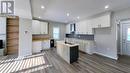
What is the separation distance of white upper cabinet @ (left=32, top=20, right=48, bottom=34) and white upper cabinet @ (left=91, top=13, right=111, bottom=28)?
414 cm

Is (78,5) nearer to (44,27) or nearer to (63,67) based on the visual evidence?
(63,67)

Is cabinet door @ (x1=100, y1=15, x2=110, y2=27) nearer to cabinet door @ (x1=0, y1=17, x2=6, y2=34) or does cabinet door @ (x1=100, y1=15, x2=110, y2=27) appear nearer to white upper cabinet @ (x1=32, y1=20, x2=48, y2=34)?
white upper cabinet @ (x1=32, y1=20, x2=48, y2=34)

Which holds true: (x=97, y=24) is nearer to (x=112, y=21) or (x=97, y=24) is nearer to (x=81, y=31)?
(x=112, y=21)

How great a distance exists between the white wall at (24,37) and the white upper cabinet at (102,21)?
4.20 m

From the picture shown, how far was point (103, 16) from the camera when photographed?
4906 mm

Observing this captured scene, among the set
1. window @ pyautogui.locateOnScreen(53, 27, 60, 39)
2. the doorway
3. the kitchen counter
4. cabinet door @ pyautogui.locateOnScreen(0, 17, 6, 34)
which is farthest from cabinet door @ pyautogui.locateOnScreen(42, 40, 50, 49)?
the doorway

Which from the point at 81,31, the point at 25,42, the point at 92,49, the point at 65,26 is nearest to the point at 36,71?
the point at 25,42

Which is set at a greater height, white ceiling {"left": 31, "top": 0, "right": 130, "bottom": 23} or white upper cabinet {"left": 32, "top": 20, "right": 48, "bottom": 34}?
white ceiling {"left": 31, "top": 0, "right": 130, "bottom": 23}

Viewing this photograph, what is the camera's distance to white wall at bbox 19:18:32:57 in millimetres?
4971

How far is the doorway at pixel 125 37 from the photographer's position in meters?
5.37

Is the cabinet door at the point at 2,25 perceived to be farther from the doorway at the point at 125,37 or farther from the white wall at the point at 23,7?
the doorway at the point at 125,37

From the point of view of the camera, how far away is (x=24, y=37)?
5.10 meters

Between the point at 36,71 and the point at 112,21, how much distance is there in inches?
178

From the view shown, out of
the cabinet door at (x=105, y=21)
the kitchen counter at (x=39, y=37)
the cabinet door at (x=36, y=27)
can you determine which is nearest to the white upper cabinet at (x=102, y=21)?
the cabinet door at (x=105, y=21)
